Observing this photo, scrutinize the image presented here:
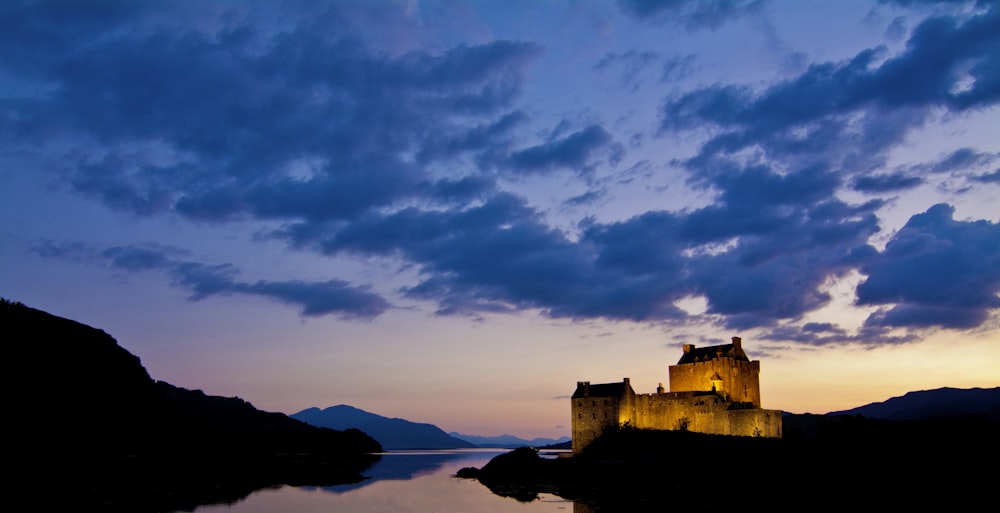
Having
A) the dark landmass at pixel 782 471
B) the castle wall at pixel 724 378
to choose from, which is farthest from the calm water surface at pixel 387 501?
the castle wall at pixel 724 378

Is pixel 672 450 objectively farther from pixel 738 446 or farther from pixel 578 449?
pixel 578 449

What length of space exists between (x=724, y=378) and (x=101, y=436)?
270 feet

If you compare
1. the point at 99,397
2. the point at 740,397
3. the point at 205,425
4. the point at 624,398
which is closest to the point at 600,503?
the point at 624,398

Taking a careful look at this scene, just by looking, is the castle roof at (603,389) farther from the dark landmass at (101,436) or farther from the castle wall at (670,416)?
the dark landmass at (101,436)

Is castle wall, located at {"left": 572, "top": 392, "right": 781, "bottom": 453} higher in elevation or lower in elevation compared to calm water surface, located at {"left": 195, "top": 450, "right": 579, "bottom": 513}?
higher

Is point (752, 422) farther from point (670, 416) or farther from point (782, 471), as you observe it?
point (782, 471)

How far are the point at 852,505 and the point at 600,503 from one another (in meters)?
16.5

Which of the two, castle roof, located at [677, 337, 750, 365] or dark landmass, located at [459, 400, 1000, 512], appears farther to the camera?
castle roof, located at [677, 337, 750, 365]

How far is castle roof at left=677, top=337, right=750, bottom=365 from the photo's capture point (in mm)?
82750

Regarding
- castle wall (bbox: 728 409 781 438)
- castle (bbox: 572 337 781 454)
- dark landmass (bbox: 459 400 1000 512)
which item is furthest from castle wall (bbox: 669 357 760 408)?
dark landmass (bbox: 459 400 1000 512)

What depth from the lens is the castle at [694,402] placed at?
7375 centimetres

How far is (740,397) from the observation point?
82.1 m

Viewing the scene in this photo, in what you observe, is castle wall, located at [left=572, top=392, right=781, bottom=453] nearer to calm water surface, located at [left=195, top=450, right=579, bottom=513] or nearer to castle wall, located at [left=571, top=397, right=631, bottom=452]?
castle wall, located at [left=571, top=397, right=631, bottom=452]

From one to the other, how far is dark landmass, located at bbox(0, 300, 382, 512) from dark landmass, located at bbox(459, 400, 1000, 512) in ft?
96.6
